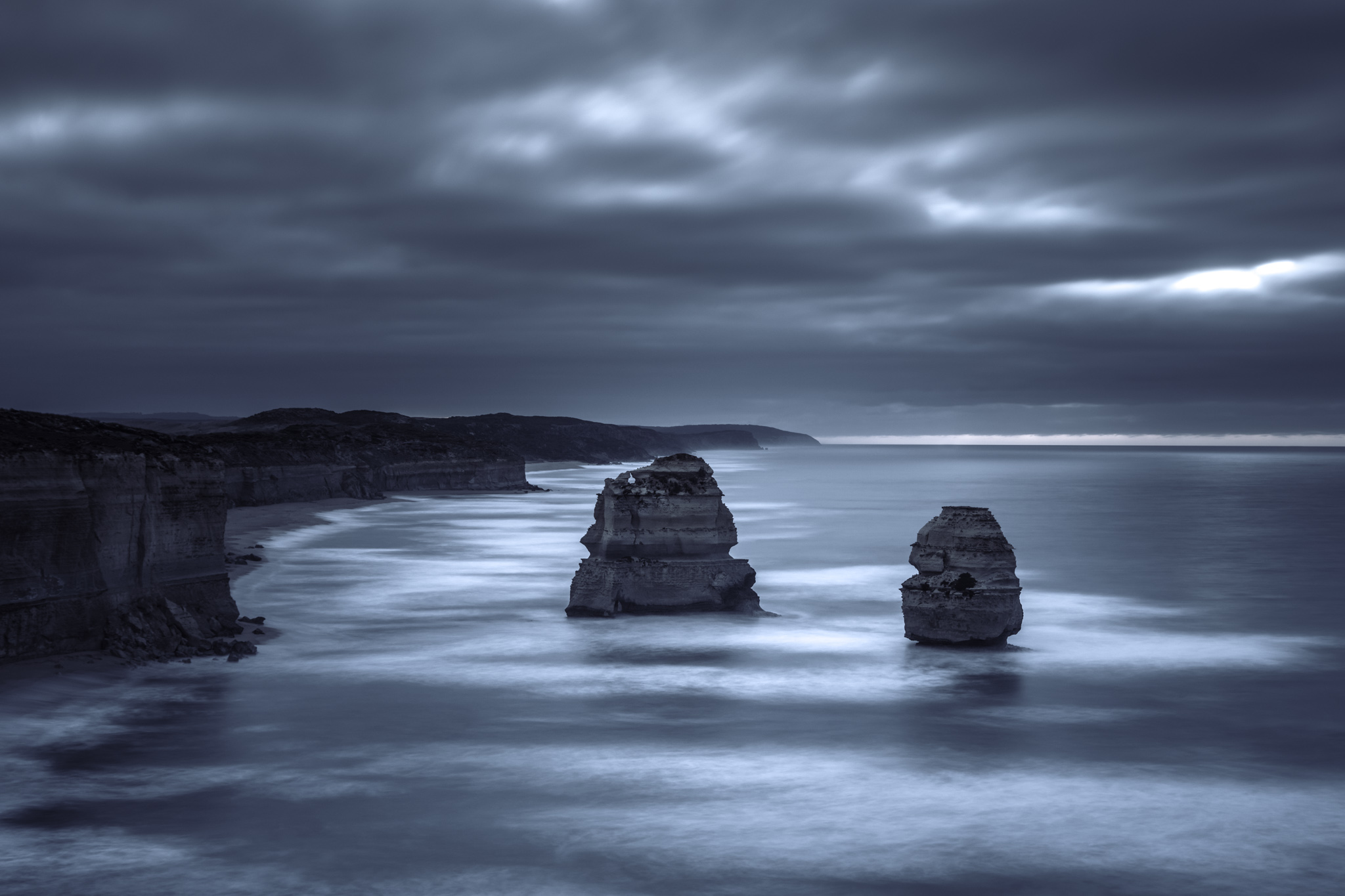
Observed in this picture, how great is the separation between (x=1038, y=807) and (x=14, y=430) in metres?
21.4

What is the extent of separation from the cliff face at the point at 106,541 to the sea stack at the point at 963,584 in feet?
55.1

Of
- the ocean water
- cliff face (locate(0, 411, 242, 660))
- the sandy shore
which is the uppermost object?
cliff face (locate(0, 411, 242, 660))

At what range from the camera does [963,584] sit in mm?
26047

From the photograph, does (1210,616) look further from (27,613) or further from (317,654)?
(27,613)

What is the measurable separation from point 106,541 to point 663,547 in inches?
534

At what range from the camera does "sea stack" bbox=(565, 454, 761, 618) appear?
29.6 metres

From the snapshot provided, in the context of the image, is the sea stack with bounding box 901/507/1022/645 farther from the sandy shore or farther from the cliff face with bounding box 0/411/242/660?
the sandy shore

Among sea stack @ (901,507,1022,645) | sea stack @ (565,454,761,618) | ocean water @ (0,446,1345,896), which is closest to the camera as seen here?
ocean water @ (0,446,1345,896)

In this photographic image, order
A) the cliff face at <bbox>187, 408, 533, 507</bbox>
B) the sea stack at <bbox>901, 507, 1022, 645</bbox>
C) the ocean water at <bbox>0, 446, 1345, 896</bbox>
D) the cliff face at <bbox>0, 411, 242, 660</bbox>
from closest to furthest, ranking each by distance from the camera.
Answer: the ocean water at <bbox>0, 446, 1345, 896</bbox>
the cliff face at <bbox>0, 411, 242, 660</bbox>
the sea stack at <bbox>901, 507, 1022, 645</bbox>
the cliff face at <bbox>187, 408, 533, 507</bbox>

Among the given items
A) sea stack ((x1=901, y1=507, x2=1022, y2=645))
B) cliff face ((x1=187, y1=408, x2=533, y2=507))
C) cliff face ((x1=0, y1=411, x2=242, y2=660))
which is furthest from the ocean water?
cliff face ((x1=187, y1=408, x2=533, y2=507))

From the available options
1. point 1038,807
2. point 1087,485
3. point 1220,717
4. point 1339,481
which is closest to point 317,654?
point 1038,807

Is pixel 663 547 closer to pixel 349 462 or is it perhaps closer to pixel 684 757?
pixel 684 757

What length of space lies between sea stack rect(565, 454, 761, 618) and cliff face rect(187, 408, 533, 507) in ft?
127

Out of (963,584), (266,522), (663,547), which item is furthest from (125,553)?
(266,522)
